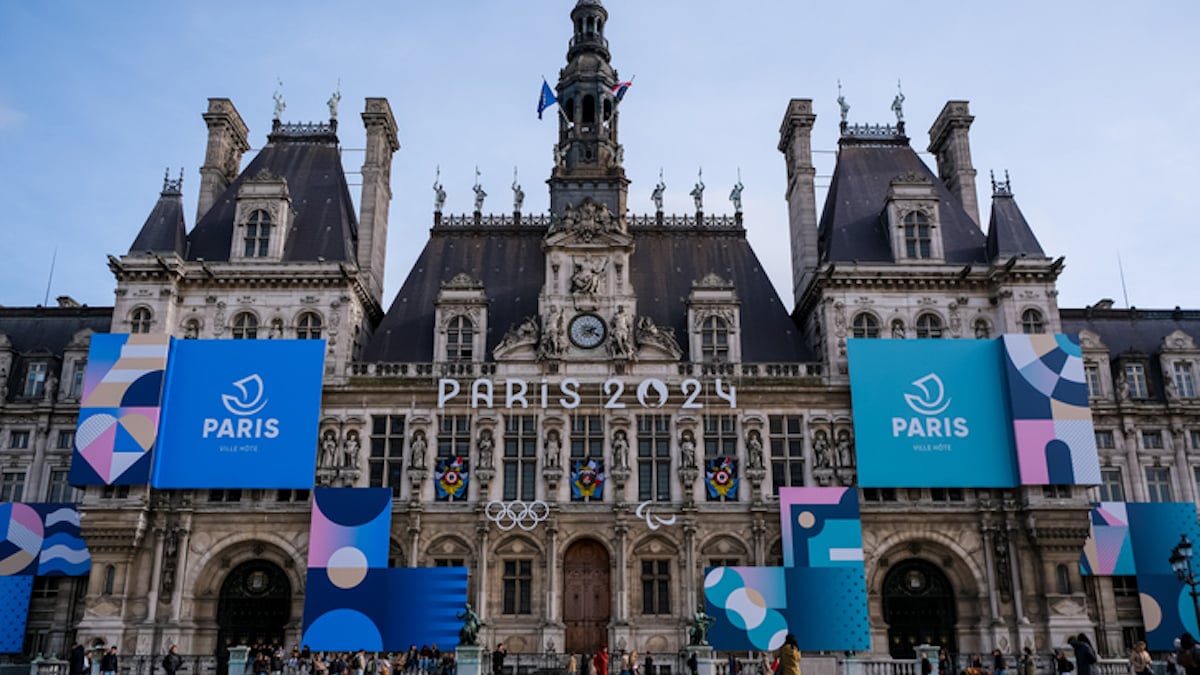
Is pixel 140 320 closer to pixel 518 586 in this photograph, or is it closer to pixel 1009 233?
pixel 518 586

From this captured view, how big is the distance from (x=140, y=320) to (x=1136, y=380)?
48437 millimetres

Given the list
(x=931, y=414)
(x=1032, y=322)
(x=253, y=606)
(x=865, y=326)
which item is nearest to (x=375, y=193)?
(x=253, y=606)

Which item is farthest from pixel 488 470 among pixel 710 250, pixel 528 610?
pixel 710 250

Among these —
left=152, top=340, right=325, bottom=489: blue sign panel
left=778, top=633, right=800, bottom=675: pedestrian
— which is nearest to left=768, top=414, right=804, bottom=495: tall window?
left=152, top=340, right=325, bottom=489: blue sign panel

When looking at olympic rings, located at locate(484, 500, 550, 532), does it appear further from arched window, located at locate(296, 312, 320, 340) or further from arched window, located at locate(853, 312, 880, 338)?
arched window, located at locate(853, 312, 880, 338)

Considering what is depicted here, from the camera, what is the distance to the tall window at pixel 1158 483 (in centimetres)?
4875

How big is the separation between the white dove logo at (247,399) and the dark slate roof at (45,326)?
46.4 feet

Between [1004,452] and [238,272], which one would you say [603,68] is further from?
[1004,452]

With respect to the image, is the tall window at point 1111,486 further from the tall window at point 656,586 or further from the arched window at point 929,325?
the tall window at point 656,586

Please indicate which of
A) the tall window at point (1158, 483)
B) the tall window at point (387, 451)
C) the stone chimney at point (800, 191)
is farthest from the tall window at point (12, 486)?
the tall window at point (1158, 483)

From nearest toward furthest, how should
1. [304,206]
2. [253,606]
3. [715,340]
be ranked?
1. [253,606]
2. [715,340]
3. [304,206]

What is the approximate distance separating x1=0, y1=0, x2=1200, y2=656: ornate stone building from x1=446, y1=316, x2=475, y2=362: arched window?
0.48 ft

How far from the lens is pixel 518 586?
4303cm

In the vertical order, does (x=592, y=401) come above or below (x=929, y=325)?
below
